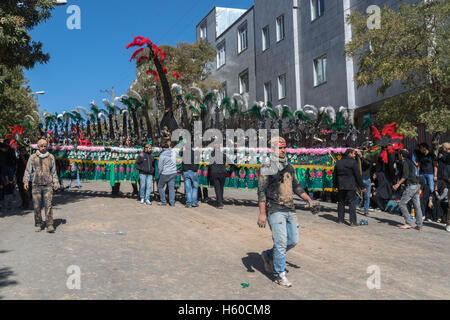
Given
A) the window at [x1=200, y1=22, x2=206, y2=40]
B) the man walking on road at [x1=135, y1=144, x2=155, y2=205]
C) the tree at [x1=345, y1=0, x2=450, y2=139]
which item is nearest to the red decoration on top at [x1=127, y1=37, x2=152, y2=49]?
the man walking on road at [x1=135, y1=144, x2=155, y2=205]

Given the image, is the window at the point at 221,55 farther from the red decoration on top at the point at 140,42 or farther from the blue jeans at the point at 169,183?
the blue jeans at the point at 169,183

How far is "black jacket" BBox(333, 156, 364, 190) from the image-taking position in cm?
989

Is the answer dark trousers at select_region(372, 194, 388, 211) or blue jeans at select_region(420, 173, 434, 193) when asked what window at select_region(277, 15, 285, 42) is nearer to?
dark trousers at select_region(372, 194, 388, 211)

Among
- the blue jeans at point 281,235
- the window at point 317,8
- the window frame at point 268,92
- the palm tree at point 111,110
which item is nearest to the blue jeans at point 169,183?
the palm tree at point 111,110

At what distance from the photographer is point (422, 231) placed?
9391mm

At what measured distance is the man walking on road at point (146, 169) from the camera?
12.0 meters

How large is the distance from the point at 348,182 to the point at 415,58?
4.04m

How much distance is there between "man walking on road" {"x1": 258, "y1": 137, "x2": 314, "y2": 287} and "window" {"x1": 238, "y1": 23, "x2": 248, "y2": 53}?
81.7 feet

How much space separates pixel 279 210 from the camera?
5457mm

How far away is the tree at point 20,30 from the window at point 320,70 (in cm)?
1427

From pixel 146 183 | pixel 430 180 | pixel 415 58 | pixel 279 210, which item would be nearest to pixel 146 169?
pixel 146 183

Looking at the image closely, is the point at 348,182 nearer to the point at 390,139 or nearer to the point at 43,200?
the point at 390,139
